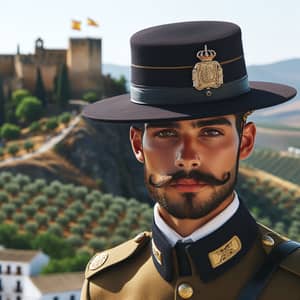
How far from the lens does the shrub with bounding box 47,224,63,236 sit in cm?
4953

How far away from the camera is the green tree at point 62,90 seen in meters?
68.0

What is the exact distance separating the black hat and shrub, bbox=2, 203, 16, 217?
48.8 m

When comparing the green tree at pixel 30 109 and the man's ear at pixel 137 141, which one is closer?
the man's ear at pixel 137 141

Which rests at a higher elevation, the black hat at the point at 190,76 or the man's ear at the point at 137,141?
the black hat at the point at 190,76

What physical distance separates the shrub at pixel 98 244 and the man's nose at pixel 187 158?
44468 mm

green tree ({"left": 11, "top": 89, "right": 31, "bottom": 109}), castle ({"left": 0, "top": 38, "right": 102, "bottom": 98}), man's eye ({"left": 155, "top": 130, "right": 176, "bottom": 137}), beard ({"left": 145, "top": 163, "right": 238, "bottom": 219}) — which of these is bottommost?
green tree ({"left": 11, "top": 89, "right": 31, "bottom": 109})

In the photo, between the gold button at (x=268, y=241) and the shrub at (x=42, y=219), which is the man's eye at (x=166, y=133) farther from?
the shrub at (x=42, y=219)

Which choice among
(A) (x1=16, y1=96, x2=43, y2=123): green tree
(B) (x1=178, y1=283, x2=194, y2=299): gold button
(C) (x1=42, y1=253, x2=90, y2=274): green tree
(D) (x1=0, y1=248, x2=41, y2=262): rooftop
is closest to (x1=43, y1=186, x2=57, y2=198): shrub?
(D) (x1=0, y1=248, x2=41, y2=262): rooftop

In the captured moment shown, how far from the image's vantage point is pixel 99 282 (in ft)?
13.8

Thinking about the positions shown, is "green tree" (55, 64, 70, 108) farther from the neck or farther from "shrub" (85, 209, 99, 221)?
the neck

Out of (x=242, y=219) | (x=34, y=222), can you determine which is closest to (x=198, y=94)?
(x=242, y=219)

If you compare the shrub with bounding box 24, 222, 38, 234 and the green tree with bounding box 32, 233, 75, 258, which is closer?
the green tree with bounding box 32, 233, 75, 258

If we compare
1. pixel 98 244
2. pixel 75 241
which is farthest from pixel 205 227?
pixel 75 241

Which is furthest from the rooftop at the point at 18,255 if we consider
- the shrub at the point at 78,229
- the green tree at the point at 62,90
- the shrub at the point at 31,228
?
the green tree at the point at 62,90
